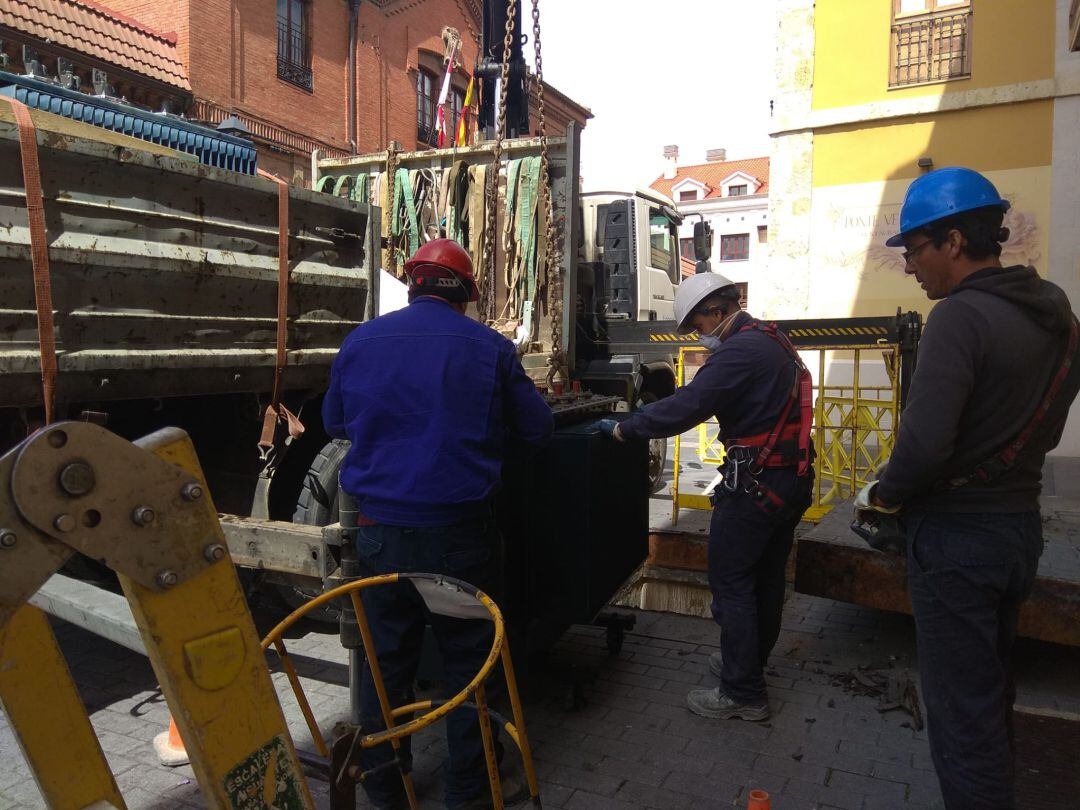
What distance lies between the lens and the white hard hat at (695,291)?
367 centimetres

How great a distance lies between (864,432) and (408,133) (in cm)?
1429

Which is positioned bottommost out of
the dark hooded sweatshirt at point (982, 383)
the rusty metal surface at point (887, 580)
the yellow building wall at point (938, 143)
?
the rusty metal surface at point (887, 580)

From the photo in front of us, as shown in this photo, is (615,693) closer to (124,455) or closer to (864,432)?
(124,455)

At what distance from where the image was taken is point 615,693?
3867mm

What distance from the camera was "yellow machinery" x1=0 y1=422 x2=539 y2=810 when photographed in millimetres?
1248

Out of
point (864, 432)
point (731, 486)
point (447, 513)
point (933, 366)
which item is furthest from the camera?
point (864, 432)

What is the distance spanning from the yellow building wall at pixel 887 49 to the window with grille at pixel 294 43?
9635mm

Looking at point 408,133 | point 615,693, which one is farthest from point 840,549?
point 408,133

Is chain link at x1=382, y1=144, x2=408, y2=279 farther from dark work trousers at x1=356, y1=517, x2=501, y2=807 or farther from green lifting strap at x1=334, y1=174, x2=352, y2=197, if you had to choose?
dark work trousers at x1=356, y1=517, x2=501, y2=807

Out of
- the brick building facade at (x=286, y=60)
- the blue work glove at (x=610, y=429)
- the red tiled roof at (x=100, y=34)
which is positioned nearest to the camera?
the blue work glove at (x=610, y=429)

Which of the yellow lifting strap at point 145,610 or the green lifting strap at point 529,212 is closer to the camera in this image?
the yellow lifting strap at point 145,610

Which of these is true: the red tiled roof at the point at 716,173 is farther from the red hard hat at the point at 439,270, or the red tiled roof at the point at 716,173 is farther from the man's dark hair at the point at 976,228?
the man's dark hair at the point at 976,228

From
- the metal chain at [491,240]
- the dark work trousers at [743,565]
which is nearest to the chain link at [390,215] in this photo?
the metal chain at [491,240]

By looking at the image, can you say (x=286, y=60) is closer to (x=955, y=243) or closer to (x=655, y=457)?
(x=655, y=457)
